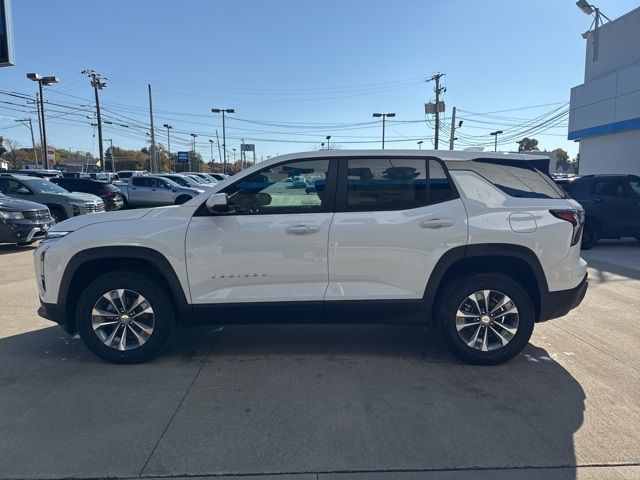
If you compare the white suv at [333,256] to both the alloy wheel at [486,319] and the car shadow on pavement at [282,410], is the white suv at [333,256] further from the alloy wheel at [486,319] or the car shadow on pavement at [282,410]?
the car shadow on pavement at [282,410]

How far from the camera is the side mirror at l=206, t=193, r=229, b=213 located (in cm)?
388

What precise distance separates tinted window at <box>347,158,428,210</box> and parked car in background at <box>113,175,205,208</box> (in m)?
18.7

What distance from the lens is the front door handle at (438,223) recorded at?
399cm

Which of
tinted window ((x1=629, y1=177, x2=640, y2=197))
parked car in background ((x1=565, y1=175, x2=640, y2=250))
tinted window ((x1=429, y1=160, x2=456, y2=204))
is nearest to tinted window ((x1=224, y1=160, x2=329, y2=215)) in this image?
tinted window ((x1=429, y1=160, x2=456, y2=204))

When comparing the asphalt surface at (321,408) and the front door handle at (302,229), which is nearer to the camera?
the asphalt surface at (321,408)

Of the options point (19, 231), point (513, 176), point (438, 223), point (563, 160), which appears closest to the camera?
point (438, 223)

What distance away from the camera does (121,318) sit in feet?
13.4

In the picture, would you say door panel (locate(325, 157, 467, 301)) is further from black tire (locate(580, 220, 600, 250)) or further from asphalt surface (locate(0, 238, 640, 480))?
black tire (locate(580, 220, 600, 250))

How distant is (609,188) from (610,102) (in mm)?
12676

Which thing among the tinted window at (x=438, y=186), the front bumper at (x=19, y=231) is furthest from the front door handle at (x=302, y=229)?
the front bumper at (x=19, y=231)

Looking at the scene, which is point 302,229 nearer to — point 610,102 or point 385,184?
point 385,184

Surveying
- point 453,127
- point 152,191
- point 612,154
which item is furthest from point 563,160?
point 152,191

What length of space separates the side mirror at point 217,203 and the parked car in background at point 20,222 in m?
8.32

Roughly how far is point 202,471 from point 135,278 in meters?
1.91
